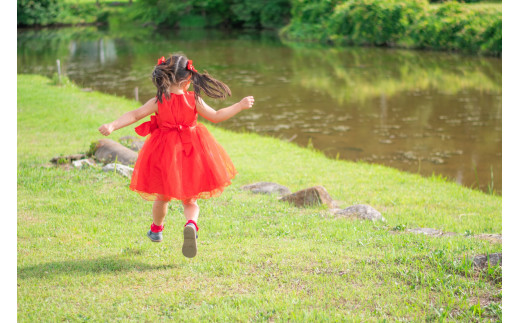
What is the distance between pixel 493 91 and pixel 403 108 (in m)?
4.63

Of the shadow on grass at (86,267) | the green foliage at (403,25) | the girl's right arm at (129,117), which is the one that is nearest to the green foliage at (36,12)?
the green foliage at (403,25)

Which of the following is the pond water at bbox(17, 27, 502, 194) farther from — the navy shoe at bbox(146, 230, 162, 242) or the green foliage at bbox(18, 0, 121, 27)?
the green foliage at bbox(18, 0, 121, 27)

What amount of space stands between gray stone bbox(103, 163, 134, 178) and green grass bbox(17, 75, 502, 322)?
16 centimetres

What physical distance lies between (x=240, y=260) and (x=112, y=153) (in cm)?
451

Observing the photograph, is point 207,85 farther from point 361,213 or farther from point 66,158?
point 66,158

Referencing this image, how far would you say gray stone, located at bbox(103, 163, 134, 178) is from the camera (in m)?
7.29

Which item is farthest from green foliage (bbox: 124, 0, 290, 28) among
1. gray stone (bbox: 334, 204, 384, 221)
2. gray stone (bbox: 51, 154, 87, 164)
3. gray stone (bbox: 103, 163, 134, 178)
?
gray stone (bbox: 334, 204, 384, 221)

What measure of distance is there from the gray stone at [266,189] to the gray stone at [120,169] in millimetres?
1602

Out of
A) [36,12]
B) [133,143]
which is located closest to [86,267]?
[133,143]

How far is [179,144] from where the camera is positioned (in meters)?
4.43

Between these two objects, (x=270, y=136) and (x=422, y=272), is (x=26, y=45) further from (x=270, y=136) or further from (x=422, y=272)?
(x=422, y=272)

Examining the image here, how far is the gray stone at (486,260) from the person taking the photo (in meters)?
4.05

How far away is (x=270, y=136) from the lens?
1388 centimetres

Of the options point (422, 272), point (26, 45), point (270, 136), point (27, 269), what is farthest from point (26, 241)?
point (26, 45)
